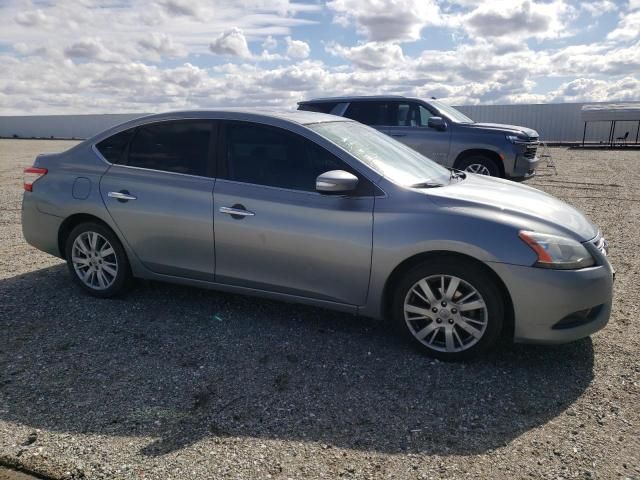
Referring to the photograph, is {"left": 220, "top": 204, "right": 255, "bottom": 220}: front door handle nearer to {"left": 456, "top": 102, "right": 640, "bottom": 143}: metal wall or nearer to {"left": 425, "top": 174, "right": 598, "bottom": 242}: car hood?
{"left": 425, "top": 174, "right": 598, "bottom": 242}: car hood

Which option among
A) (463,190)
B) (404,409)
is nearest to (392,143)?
(463,190)

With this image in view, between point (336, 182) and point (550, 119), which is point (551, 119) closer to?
point (550, 119)

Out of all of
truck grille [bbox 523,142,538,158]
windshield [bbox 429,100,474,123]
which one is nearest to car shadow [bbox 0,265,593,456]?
truck grille [bbox 523,142,538,158]

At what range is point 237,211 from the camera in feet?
13.0

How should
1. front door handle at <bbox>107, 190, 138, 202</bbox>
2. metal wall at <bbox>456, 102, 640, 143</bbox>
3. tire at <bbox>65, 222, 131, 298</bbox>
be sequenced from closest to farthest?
1. front door handle at <bbox>107, 190, 138, 202</bbox>
2. tire at <bbox>65, 222, 131, 298</bbox>
3. metal wall at <bbox>456, 102, 640, 143</bbox>

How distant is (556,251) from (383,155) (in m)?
1.50

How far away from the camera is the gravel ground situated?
2.63 meters

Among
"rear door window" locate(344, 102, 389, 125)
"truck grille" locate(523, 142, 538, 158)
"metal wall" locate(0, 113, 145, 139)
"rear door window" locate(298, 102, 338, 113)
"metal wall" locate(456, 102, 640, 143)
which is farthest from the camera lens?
"metal wall" locate(0, 113, 145, 139)

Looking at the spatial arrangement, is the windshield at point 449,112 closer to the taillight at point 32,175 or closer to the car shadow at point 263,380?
the car shadow at point 263,380

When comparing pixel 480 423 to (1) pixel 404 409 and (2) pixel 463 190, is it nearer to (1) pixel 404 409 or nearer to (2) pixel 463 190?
(1) pixel 404 409

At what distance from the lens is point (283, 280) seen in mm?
3912

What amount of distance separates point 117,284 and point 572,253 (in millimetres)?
3647

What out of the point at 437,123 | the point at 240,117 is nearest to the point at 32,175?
the point at 240,117

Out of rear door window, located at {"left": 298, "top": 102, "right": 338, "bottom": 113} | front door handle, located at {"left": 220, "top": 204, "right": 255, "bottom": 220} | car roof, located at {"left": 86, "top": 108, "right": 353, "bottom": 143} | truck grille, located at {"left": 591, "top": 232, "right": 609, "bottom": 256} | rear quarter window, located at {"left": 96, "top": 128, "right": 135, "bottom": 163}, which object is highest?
rear door window, located at {"left": 298, "top": 102, "right": 338, "bottom": 113}
